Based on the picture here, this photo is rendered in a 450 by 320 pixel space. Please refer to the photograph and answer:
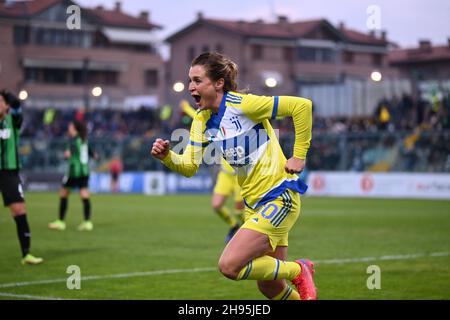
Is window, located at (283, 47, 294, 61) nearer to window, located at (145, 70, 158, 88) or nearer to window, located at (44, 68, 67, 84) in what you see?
window, located at (145, 70, 158, 88)

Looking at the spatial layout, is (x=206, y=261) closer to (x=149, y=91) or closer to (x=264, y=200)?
(x=264, y=200)

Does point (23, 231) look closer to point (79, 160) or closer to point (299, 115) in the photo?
point (299, 115)

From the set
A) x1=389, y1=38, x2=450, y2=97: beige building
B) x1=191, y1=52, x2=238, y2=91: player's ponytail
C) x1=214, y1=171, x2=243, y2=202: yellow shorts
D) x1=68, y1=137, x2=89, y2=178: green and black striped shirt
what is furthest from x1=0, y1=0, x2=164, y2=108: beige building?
x1=191, y1=52, x2=238, y2=91: player's ponytail

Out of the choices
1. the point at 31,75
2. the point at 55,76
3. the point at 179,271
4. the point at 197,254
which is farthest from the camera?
the point at 55,76

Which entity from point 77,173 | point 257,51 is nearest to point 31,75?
point 257,51

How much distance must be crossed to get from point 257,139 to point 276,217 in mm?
756

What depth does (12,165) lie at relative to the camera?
1300 cm

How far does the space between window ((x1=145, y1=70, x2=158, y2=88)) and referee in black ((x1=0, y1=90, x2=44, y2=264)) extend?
7340 cm

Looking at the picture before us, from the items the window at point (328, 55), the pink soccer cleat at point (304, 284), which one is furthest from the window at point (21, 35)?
the pink soccer cleat at point (304, 284)

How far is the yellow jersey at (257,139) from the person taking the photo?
7602mm

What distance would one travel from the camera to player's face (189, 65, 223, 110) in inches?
303
